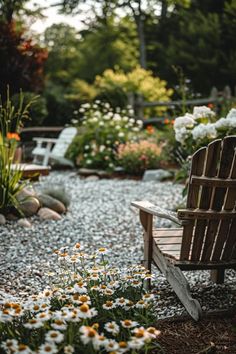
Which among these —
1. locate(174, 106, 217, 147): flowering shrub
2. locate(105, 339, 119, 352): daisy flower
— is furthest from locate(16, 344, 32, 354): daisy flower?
locate(174, 106, 217, 147): flowering shrub

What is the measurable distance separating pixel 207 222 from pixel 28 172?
3683mm

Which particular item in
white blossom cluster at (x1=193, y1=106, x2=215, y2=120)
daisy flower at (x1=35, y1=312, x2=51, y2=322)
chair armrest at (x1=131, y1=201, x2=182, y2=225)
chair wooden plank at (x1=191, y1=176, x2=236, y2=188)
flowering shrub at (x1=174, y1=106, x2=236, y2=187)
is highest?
white blossom cluster at (x1=193, y1=106, x2=215, y2=120)

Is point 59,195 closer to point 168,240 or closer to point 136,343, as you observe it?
point 168,240

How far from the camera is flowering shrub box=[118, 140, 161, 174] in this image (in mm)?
8766

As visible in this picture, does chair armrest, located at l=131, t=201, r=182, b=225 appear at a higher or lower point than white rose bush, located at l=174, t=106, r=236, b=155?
lower

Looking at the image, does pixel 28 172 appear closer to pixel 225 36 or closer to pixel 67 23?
pixel 225 36

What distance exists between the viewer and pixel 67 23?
19672 mm

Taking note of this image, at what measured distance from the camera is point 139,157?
8797 millimetres

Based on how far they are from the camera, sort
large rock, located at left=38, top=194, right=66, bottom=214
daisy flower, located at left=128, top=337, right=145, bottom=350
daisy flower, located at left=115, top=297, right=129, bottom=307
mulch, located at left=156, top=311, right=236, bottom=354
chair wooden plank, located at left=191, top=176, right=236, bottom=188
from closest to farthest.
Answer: daisy flower, located at left=128, top=337, right=145, bottom=350, daisy flower, located at left=115, top=297, right=129, bottom=307, mulch, located at left=156, top=311, right=236, bottom=354, chair wooden plank, located at left=191, top=176, right=236, bottom=188, large rock, located at left=38, top=194, right=66, bottom=214

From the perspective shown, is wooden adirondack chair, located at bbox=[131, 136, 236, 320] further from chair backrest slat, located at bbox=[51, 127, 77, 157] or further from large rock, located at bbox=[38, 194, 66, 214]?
chair backrest slat, located at bbox=[51, 127, 77, 157]

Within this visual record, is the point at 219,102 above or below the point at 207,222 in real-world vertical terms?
above

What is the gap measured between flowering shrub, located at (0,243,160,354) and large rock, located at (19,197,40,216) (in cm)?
264

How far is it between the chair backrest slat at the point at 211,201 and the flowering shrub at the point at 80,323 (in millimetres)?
411

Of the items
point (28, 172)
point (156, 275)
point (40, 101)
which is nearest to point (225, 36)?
point (40, 101)
